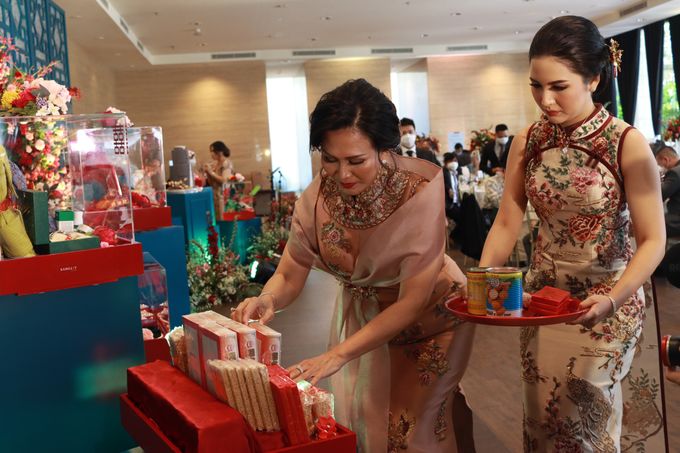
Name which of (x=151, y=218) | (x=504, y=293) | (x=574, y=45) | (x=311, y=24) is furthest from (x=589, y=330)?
(x=311, y=24)

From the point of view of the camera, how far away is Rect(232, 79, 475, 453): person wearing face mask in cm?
185

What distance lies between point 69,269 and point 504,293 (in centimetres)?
147

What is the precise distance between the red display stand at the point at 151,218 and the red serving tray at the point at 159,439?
353cm

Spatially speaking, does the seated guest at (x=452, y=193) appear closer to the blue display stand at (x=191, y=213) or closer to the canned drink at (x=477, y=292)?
the blue display stand at (x=191, y=213)

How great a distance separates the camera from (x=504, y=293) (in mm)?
1918

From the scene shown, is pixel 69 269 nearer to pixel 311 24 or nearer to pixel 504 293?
pixel 504 293

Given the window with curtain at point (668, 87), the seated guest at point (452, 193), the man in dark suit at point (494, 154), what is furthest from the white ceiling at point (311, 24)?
the seated guest at point (452, 193)

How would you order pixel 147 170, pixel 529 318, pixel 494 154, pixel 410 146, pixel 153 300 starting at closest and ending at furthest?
pixel 529 318 → pixel 153 300 → pixel 147 170 → pixel 410 146 → pixel 494 154

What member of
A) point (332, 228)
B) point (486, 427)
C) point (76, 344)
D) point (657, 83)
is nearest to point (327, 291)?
point (486, 427)

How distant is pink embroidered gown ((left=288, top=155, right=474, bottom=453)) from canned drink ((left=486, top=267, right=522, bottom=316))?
0.49 feet

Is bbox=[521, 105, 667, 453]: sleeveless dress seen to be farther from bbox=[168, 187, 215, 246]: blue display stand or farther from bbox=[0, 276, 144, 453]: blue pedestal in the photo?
bbox=[168, 187, 215, 246]: blue display stand

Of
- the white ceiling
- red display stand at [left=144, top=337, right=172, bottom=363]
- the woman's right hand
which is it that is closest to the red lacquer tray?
the woman's right hand

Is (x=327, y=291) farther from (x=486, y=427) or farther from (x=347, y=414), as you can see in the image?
(x=347, y=414)

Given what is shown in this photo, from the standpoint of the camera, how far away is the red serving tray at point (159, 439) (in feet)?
4.44
